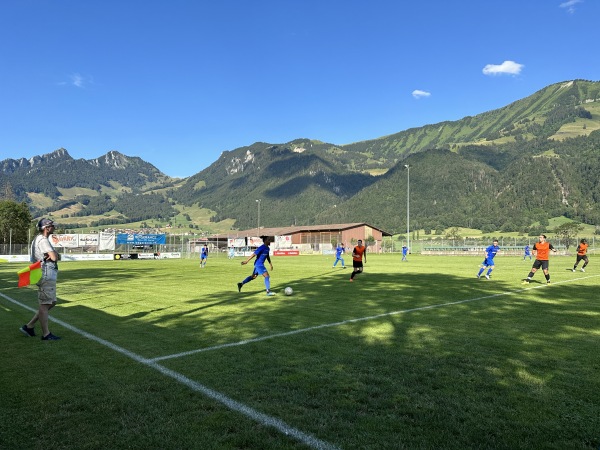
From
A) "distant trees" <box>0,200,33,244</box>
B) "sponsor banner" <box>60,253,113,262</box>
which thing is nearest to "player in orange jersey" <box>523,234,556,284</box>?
"sponsor banner" <box>60,253,113,262</box>

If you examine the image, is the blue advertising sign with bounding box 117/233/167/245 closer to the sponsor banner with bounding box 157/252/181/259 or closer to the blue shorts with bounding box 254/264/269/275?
the sponsor banner with bounding box 157/252/181/259

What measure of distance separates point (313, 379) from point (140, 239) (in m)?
63.5

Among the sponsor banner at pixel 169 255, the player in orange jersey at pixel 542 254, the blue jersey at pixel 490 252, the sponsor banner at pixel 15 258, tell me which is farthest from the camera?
the sponsor banner at pixel 169 255

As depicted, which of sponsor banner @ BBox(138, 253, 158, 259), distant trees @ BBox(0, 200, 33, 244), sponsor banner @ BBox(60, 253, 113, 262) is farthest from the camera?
distant trees @ BBox(0, 200, 33, 244)

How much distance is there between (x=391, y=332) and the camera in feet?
27.5

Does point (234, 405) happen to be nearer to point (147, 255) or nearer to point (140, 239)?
point (147, 255)

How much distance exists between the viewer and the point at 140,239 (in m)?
63.9

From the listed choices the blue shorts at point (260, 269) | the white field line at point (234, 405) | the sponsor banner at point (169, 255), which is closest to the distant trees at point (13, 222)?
the sponsor banner at point (169, 255)

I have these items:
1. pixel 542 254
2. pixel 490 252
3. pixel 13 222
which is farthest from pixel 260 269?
pixel 13 222

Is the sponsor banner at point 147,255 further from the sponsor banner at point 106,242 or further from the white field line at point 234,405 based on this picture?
the white field line at point 234,405

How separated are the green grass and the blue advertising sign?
181ft

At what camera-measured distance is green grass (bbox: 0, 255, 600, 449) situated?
3.88 meters

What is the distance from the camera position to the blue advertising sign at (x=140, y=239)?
6312 cm

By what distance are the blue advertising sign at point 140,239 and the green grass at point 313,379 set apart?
181 ft
